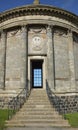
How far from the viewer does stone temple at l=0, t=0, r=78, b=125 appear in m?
24.5

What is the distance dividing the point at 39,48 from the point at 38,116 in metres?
10.6

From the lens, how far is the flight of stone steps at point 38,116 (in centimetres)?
1462

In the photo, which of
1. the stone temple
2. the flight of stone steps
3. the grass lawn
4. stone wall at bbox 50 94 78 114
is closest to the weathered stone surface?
the stone temple

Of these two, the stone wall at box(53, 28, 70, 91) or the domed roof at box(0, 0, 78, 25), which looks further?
the domed roof at box(0, 0, 78, 25)

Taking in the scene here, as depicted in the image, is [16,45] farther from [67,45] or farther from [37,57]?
[67,45]

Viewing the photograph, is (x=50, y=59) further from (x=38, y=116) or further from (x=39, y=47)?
(x=38, y=116)

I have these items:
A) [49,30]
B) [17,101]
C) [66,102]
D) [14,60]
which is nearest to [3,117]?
[17,101]

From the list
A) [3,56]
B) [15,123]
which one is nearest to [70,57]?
[3,56]

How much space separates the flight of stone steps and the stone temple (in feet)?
14.4

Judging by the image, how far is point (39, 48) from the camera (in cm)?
2533

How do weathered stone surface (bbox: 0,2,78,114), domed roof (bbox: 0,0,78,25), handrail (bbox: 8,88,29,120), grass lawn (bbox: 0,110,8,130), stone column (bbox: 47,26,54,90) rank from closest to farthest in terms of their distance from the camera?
1. grass lawn (bbox: 0,110,8,130)
2. handrail (bbox: 8,88,29,120)
3. stone column (bbox: 47,26,54,90)
4. weathered stone surface (bbox: 0,2,78,114)
5. domed roof (bbox: 0,0,78,25)

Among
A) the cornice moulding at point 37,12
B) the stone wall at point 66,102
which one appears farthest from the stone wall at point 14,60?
the stone wall at point 66,102

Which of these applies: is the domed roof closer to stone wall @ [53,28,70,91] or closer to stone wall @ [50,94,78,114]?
stone wall @ [53,28,70,91]

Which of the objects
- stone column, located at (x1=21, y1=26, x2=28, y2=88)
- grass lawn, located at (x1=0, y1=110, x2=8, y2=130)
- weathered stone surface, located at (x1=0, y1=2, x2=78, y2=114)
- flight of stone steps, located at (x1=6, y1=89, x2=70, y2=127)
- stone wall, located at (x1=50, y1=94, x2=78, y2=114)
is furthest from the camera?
weathered stone surface, located at (x1=0, y1=2, x2=78, y2=114)
